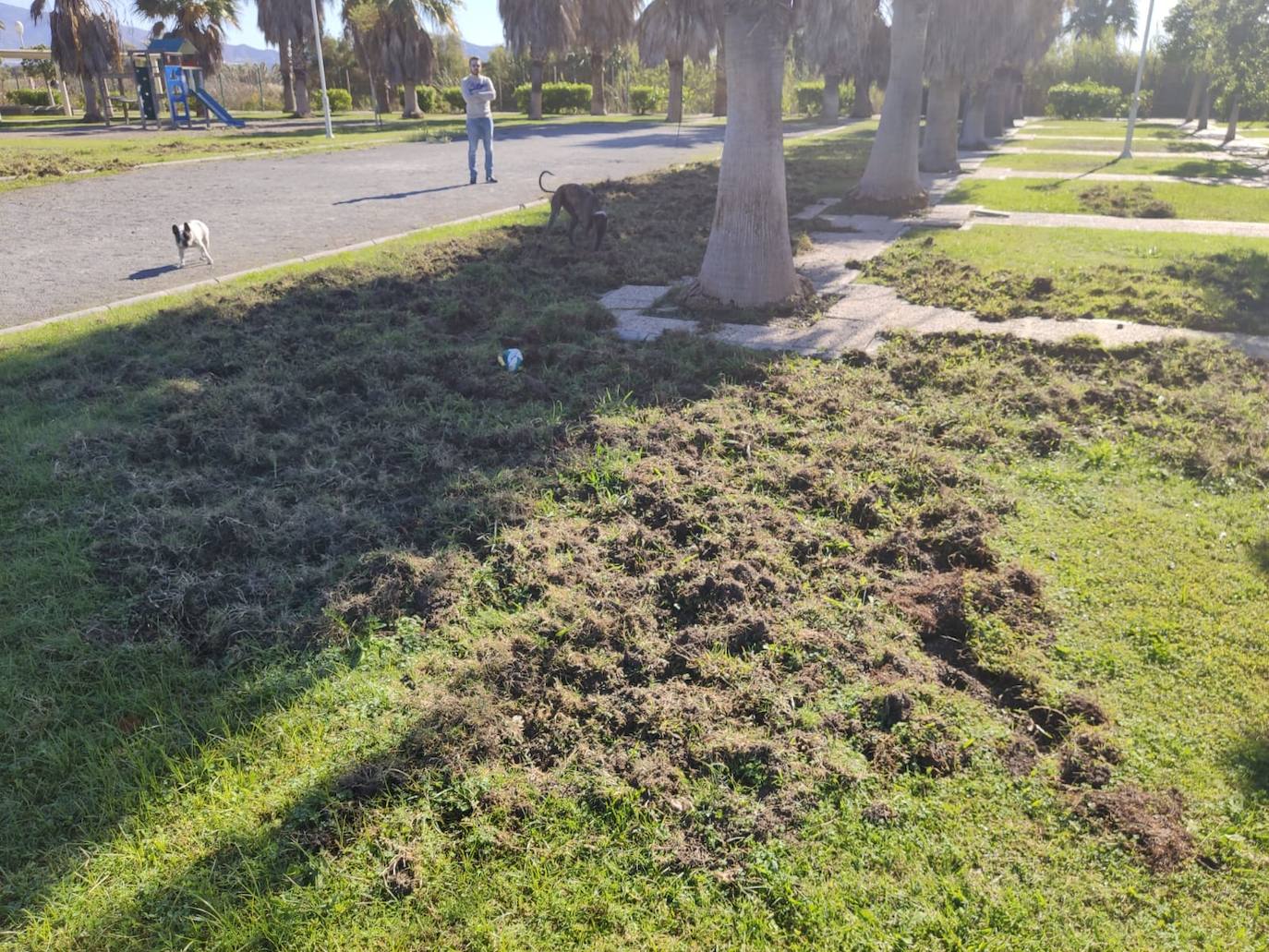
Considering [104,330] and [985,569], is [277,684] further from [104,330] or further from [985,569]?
[104,330]

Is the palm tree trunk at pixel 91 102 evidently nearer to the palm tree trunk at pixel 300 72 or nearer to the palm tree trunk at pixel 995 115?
the palm tree trunk at pixel 300 72

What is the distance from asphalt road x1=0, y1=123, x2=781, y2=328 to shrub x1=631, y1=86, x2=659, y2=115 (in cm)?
2760

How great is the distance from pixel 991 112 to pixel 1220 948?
3417cm

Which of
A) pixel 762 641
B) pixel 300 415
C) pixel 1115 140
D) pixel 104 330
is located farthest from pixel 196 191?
pixel 1115 140

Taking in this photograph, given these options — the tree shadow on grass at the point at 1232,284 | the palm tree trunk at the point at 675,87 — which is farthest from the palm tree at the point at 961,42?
the palm tree trunk at the point at 675,87

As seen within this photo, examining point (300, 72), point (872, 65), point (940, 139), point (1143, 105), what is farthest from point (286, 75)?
point (1143, 105)

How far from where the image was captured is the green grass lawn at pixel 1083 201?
14191 mm

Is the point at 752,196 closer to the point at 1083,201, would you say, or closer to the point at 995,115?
the point at 1083,201

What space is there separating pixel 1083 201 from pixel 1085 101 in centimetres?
3962

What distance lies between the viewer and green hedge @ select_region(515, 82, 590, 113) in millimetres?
43344

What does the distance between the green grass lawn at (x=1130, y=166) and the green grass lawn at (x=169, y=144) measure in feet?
51.2

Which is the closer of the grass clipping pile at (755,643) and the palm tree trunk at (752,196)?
the grass clipping pile at (755,643)

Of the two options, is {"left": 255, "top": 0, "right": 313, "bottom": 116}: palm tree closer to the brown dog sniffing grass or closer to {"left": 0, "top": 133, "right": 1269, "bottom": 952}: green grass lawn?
the brown dog sniffing grass

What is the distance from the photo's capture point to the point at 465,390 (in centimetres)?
597
